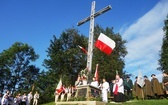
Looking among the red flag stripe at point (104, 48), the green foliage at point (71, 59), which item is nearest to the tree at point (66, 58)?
the green foliage at point (71, 59)

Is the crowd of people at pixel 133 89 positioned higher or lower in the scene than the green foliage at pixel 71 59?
lower

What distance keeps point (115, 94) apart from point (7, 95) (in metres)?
7.97

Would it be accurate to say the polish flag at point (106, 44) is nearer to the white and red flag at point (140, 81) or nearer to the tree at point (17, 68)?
the white and red flag at point (140, 81)

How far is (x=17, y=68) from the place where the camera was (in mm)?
51062

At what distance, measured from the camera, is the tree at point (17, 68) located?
1921 inches

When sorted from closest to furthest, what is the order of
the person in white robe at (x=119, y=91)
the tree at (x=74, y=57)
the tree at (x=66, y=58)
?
1. the person in white robe at (x=119, y=91)
2. the tree at (x=74, y=57)
3. the tree at (x=66, y=58)

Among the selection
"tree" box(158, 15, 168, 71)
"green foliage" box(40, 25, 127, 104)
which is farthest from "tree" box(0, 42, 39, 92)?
"tree" box(158, 15, 168, 71)

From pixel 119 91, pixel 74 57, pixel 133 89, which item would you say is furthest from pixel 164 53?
pixel 119 91

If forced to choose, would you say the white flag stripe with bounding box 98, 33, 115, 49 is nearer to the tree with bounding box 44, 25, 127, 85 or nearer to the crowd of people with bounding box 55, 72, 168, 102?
the crowd of people with bounding box 55, 72, 168, 102

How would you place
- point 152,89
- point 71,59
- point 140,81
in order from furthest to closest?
point 71,59 → point 140,81 → point 152,89

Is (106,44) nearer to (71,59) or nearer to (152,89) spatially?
(152,89)

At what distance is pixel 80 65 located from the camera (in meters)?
46.8

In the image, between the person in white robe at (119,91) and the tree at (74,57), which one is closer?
the person in white robe at (119,91)

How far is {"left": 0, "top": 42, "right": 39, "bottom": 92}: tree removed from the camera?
48781mm
